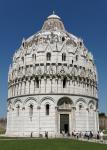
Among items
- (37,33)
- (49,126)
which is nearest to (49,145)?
(49,126)

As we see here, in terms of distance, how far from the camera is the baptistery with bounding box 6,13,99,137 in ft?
201

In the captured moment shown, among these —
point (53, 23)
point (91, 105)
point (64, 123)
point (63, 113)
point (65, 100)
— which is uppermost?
point (53, 23)

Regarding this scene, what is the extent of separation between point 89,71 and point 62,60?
6.74 m

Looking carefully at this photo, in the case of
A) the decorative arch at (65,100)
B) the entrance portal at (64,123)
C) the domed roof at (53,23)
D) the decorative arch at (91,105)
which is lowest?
the entrance portal at (64,123)

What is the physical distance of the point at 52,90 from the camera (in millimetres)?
61656

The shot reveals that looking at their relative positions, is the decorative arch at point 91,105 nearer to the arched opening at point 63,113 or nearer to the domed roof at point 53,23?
the arched opening at point 63,113

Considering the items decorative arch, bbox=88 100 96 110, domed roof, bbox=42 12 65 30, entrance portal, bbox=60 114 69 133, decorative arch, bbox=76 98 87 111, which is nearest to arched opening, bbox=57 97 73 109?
decorative arch, bbox=76 98 87 111

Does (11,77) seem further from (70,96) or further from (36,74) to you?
(70,96)

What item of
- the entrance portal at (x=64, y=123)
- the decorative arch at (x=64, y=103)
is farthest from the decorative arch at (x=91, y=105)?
the entrance portal at (x=64, y=123)

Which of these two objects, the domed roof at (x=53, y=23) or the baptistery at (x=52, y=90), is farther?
the domed roof at (x=53, y=23)

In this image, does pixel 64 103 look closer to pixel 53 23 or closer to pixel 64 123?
pixel 64 123

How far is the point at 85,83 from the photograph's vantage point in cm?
6506

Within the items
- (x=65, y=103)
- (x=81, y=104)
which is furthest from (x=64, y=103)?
(x=81, y=104)

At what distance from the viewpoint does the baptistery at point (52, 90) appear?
61.2 metres
